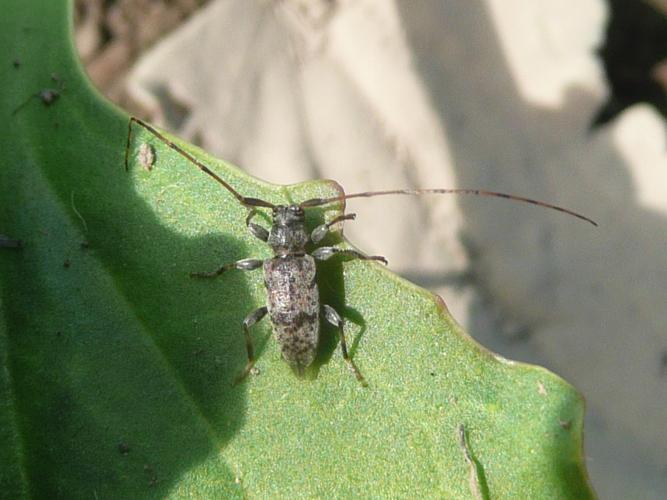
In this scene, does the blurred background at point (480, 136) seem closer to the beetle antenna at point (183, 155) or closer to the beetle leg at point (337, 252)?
the beetle leg at point (337, 252)

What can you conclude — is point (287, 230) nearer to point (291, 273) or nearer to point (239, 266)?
point (291, 273)

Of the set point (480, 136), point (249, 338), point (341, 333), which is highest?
point (249, 338)

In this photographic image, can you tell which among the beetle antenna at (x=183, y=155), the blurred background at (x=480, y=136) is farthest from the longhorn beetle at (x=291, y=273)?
the blurred background at (x=480, y=136)

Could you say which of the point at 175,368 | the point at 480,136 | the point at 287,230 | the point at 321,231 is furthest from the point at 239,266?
the point at 480,136

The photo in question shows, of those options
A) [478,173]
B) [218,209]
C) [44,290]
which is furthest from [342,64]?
[44,290]

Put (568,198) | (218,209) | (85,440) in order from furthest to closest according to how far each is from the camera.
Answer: (568,198) → (218,209) → (85,440)

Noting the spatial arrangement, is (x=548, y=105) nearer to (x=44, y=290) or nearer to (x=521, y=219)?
(x=521, y=219)
